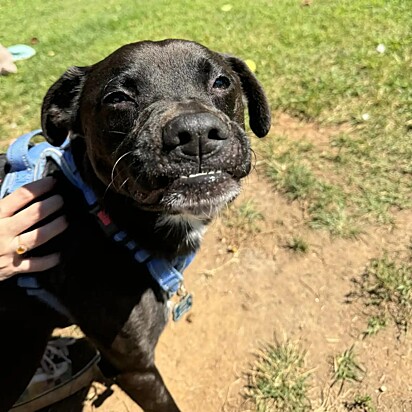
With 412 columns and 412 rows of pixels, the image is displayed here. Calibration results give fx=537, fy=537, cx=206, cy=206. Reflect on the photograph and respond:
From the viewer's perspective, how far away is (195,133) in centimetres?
197

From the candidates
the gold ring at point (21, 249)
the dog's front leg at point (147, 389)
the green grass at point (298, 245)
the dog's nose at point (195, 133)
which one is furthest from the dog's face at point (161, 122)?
the green grass at point (298, 245)

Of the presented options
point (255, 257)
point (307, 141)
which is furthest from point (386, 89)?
point (255, 257)

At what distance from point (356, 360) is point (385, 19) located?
354 centimetres

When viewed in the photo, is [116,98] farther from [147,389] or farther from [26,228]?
[147,389]

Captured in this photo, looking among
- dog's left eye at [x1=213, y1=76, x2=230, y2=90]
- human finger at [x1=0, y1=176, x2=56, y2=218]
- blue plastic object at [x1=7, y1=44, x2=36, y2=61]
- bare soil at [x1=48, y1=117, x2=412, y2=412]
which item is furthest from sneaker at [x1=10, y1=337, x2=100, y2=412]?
blue plastic object at [x1=7, y1=44, x2=36, y2=61]

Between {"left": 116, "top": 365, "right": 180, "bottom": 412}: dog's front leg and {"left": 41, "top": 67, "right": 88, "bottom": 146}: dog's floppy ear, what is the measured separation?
118 centimetres

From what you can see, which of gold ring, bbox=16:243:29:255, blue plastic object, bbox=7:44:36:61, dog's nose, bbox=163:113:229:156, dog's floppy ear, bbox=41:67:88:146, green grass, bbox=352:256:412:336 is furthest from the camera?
blue plastic object, bbox=7:44:36:61

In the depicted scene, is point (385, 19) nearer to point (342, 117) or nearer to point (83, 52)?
point (342, 117)

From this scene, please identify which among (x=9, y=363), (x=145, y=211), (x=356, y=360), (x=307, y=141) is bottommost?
(x=356, y=360)

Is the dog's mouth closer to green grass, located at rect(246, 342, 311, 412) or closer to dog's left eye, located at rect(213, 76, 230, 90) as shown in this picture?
dog's left eye, located at rect(213, 76, 230, 90)

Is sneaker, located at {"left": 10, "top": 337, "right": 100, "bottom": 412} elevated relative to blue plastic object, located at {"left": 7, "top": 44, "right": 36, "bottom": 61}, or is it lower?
lower

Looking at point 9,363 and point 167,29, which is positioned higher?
point 9,363

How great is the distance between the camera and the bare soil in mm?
2973

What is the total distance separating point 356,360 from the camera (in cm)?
300
